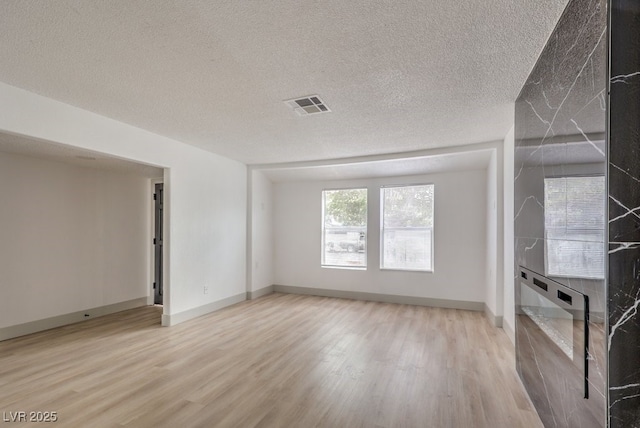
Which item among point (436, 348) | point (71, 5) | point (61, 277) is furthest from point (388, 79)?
point (61, 277)

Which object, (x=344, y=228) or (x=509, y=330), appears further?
(x=344, y=228)

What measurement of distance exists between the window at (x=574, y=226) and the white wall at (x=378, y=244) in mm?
3395

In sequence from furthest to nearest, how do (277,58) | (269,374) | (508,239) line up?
(508,239), (269,374), (277,58)

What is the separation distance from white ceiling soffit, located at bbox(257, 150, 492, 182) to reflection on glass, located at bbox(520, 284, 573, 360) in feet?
8.55

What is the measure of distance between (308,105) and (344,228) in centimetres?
355

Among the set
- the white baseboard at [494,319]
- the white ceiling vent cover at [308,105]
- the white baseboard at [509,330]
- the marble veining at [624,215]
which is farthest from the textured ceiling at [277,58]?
the white baseboard at [494,319]

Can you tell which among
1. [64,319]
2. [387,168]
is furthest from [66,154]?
[387,168]

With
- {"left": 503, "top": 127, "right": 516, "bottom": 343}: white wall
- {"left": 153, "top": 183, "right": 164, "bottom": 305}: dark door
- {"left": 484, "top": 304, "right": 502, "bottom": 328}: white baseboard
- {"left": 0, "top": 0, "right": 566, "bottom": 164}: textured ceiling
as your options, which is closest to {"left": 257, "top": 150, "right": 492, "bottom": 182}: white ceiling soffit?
{"left": 503, "top": 127, "right": 516, "bottom": 343}: white wall

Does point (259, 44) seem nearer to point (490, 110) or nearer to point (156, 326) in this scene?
point (490, 110)

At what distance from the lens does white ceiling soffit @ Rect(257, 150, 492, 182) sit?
4.77 meters

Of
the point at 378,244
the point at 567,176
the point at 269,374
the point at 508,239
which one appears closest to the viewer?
the point at 567,176

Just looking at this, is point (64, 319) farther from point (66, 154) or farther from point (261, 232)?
point (261, 232)

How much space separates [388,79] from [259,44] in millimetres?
1085

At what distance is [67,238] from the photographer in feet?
14.9
